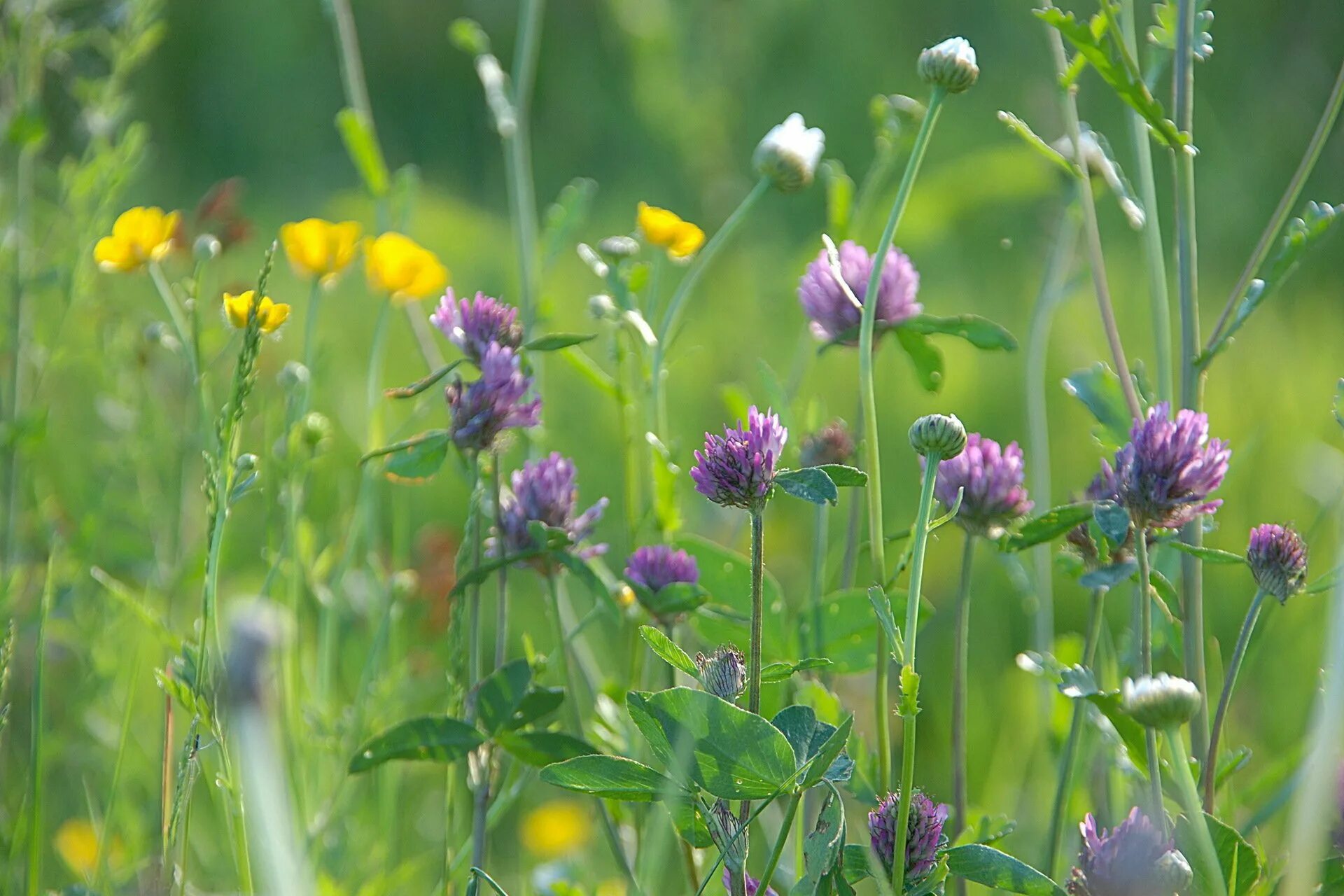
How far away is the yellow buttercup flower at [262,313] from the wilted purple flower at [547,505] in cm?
14

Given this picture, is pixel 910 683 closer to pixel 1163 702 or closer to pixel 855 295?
pixel 1163 702

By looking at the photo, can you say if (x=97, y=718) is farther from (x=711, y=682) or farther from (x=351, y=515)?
(x=711, y=682)

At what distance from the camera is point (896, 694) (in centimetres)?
94

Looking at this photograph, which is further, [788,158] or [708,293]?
[708,293]

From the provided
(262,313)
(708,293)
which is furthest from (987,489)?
(708,293)

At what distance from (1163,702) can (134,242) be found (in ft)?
2.11

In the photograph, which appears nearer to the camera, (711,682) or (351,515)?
(711,682)

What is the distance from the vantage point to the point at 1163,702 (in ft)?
1.36

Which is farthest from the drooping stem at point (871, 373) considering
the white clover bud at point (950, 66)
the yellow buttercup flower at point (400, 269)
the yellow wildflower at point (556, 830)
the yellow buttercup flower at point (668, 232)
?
the yellow wildflower at point (556, 830)

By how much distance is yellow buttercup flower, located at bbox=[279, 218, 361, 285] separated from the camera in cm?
82

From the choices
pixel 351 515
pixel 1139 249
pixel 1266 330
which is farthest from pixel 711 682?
pixel 1139 249

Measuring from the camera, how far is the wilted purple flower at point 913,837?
1.58 feet

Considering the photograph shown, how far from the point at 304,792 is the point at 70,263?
49 cm

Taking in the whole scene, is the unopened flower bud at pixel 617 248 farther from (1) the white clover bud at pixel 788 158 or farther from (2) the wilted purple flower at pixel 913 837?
(2) the wilted purple flower at pixel 913 837
